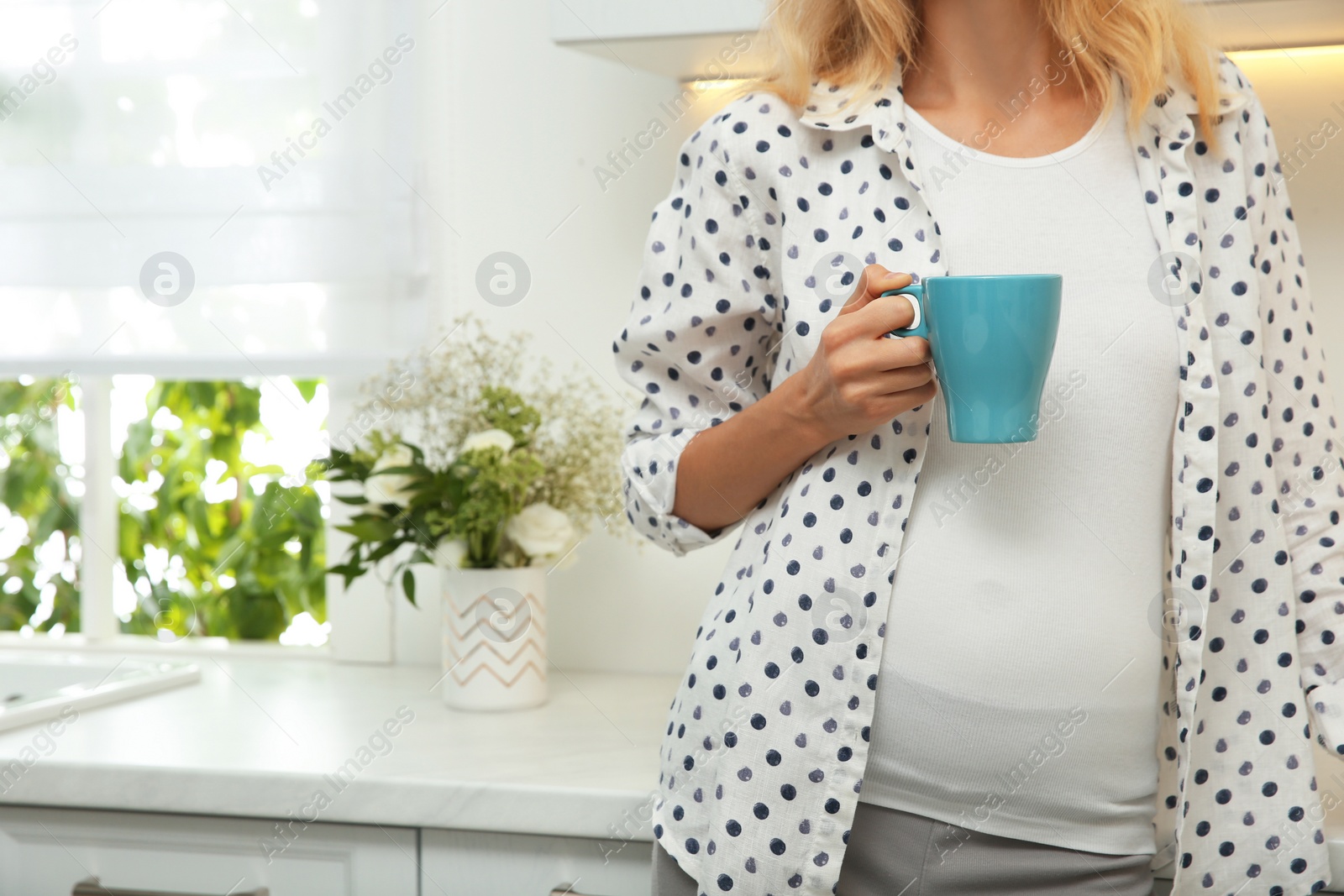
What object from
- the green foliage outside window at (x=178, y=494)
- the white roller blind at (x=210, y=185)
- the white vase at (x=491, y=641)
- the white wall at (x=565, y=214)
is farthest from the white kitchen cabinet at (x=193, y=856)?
the green foliage outside window at (x=178, y=494)

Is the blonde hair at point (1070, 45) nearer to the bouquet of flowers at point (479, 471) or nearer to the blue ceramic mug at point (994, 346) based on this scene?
the blue ceramic mug at point (994, 346)

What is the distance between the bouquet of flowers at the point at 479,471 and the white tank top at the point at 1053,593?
59 cm

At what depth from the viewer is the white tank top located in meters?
0.70

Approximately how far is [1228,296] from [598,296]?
78 centimetres

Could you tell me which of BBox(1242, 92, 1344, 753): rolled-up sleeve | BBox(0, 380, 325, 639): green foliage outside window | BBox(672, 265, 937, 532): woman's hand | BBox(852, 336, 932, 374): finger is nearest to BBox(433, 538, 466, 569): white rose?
BBox(672, 265, 937, 532): woman's hand

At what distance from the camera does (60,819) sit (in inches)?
40.9

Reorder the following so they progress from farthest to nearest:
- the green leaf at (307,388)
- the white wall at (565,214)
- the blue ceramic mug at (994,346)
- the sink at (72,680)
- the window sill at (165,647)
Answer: the green leaf at (307,388)
the window sill at (165,647)
the white wall at (565,214)
the sink at (72,680)
the blue ceramic mug at (994,346)

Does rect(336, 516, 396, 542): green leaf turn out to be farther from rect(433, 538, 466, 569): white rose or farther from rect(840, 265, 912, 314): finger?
rect(840, 265, 912, 314): finger

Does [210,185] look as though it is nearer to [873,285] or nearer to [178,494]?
[178,494]

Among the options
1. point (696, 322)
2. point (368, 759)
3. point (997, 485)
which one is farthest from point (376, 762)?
point (997, 485)

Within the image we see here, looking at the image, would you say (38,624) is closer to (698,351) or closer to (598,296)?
(598,296)

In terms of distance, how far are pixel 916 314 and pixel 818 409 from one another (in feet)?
0.31

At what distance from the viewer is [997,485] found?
73cm

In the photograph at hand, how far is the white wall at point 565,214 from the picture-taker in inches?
53.8
